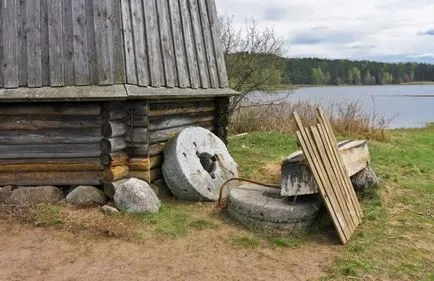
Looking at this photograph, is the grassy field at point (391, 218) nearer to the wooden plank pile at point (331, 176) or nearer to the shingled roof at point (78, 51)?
the wooden plank pile at point (331, 176)

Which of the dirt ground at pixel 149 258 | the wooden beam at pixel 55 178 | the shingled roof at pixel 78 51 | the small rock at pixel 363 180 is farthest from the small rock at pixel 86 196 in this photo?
the small rock at pixel 363 180

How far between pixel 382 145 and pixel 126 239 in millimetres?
10186

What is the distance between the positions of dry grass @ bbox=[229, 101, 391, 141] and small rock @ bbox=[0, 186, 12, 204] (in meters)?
10.7

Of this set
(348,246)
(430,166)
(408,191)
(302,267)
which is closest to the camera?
(302,267)

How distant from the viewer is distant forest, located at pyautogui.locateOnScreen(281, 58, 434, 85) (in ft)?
134

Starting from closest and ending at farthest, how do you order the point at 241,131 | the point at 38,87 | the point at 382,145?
1. the point at 38,87
2. the point at 382,145
3. the point at 241,131

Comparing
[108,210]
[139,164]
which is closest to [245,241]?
[108,210]

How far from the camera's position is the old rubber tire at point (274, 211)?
568cm

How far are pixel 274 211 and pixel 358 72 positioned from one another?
49.5 meters

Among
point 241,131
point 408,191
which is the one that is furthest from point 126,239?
point 241,131

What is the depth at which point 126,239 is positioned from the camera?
540 cm

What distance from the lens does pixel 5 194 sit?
21.8 ft

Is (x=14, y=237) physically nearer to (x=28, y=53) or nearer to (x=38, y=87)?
(x=38, y=87)

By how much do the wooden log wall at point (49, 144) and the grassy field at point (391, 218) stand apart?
10.7 feet
